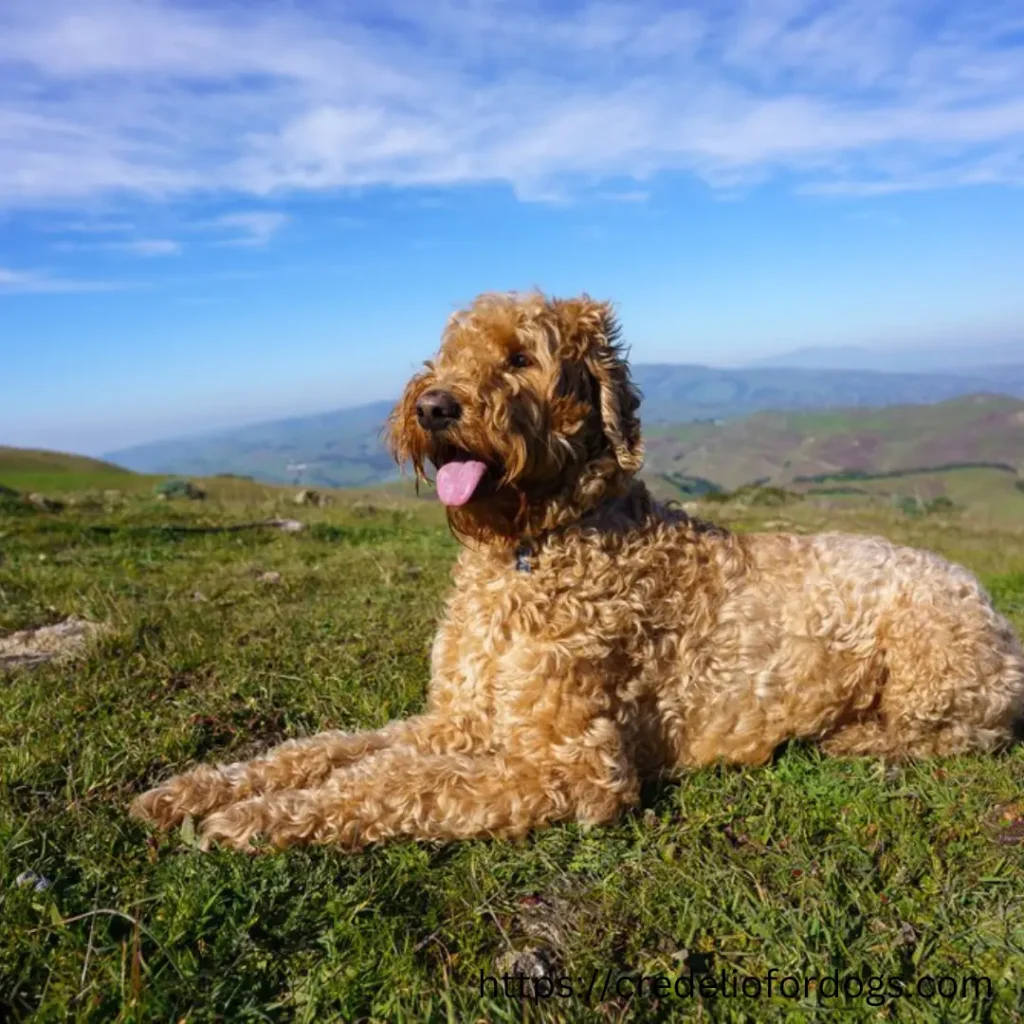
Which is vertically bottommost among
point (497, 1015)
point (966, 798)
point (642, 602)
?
point (966, 798)

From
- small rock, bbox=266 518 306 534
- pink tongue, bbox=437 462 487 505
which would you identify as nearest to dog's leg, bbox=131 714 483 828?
pink tongue, bbox=437 462 487 505

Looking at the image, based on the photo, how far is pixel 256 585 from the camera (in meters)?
9.91

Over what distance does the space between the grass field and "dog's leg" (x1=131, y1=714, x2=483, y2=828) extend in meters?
0.22

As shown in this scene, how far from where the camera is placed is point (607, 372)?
5.10 meters

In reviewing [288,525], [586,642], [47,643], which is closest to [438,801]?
[586,642]

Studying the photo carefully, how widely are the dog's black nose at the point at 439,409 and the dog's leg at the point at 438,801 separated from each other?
1.90 m

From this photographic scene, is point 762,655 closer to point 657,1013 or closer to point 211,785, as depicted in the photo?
point 657,1013

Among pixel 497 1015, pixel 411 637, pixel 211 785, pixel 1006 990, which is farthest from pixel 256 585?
pixel 1006 990

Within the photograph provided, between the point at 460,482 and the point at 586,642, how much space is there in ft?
3.82

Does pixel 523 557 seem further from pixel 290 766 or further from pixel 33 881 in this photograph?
pixel 33 881

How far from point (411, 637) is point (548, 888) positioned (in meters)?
3.89

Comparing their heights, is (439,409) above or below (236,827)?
above

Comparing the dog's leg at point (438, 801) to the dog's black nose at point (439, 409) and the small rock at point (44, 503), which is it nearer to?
the dog's black nose at point (439, 409)

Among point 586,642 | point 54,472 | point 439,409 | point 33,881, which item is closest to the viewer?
point 33,881
